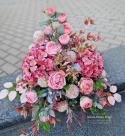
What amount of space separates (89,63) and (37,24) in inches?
150

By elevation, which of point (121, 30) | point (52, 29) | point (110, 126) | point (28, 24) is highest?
point (52, 29)

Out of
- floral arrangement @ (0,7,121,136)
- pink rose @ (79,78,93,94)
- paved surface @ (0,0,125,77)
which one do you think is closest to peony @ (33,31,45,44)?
floral arrangement @ (0,7,121,136)

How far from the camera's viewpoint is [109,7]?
17.4 feet

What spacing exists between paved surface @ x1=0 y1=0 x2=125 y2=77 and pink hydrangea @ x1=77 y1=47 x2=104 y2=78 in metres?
1.71

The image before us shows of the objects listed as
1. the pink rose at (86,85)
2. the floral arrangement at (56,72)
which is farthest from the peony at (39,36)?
the pink rose at (86,85)

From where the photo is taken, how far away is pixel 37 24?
4.60m

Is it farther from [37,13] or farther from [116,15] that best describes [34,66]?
[37,13]

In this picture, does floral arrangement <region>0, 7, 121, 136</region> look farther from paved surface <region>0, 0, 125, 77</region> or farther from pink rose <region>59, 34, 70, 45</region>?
paved surface <region>0, 0, 125, 77</region>

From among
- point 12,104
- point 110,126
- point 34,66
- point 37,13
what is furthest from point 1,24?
point 110,126

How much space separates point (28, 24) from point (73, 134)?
408 cm

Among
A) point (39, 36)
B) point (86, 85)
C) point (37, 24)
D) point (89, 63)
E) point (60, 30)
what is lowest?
point (37, 24)

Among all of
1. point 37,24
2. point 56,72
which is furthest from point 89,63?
point 37,24

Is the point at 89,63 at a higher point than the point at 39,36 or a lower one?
lower

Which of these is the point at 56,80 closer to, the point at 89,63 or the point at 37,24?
the point at 89,63
